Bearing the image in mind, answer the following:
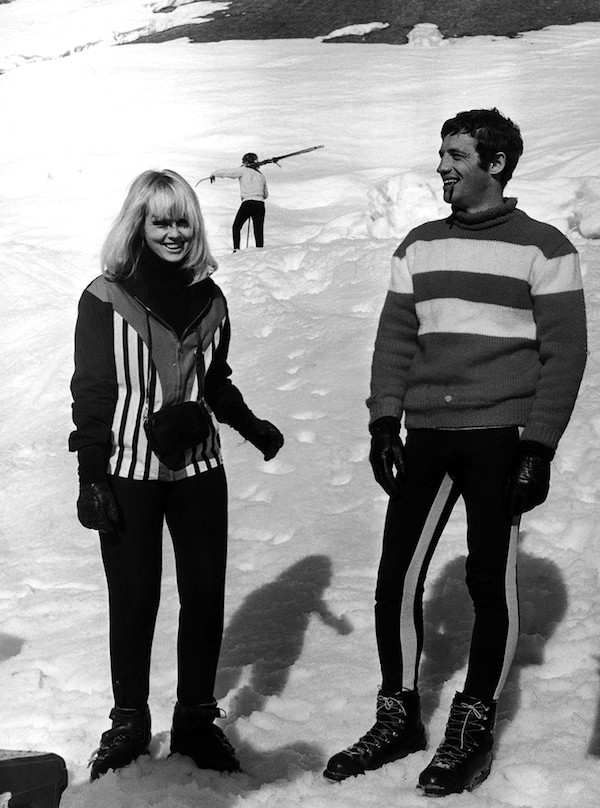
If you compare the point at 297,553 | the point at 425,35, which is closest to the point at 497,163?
the point at 297,553

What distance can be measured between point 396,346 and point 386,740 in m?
1.18

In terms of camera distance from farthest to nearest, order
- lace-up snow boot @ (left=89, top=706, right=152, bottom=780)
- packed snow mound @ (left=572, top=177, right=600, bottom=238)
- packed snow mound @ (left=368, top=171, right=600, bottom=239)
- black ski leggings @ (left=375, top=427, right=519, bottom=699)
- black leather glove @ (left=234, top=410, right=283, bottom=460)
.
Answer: packed snow mound @ (left=368, top=171, right=600, bottom=239)
packed snow mound @ (left=572, top=177, right=600, bottom=238)
black leather glove @ (left=234, top=410, right=283, bottom=460)
lace-up snow boot @ (left=89, top=706, right=152, bottom=780)
black ski leggings @ (left=375, top=427, right=519, bottom=699)

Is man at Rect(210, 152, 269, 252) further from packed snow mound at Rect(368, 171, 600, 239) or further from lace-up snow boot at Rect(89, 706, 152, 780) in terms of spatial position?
lace-up snow boot at Rect(89, 706, 152, 780)

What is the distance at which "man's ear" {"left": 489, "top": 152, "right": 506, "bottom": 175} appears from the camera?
9.64 feet

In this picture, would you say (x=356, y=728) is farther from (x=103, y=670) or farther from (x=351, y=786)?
(x=103, y=670)

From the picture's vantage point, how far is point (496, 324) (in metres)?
2.89

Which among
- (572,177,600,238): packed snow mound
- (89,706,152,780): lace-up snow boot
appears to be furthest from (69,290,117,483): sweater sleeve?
(572,177,600,238): packed snow mound

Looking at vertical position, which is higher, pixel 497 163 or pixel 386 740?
pixel 497 163

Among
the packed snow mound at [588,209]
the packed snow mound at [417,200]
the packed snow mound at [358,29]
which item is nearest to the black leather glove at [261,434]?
the packed snow mound at [588,209]

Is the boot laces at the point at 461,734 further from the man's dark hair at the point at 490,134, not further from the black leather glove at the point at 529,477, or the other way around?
the man's dark hair at the point at 490,134

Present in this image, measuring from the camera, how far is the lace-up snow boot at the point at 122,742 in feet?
9.77

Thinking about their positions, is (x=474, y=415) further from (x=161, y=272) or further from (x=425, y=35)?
(x=425, y=35)

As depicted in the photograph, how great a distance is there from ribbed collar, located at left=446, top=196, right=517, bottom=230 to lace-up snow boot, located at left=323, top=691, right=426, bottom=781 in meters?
1.42

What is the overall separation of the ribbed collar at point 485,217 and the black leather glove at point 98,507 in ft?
4.28
